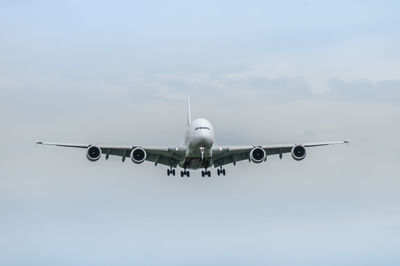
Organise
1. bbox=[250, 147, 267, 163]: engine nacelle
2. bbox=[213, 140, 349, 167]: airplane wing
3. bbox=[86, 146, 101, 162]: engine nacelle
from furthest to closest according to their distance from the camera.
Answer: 1. bbox=[250, 147, 267, 163]: engine nacelle
2. bbox=[213, 140, 349, 167]: airplane wing
3. bbox=[86, 146, 101, 162]: engine nacelle

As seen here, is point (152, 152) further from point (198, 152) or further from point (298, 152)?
point (298, 152)

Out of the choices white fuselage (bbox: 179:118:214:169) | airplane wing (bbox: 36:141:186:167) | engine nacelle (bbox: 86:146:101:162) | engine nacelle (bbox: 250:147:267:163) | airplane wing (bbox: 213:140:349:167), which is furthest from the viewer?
engine nacelle (bbox: 250:147:267:163)

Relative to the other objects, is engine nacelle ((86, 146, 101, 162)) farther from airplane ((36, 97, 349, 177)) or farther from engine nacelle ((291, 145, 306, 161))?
engine nacelle ((291, 145, 306, 161))

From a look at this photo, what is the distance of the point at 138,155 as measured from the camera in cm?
9919

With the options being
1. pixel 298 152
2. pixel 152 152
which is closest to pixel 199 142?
pixel 152 152

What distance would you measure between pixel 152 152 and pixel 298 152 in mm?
13907

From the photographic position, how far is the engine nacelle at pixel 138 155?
325 feet

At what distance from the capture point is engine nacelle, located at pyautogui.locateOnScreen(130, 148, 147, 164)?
99.1 meters

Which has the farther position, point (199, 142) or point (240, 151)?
point (240, 151)

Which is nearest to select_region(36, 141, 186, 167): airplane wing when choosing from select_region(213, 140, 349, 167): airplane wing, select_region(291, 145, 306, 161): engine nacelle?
select_region(213, 140, 349, 167): airplane wing

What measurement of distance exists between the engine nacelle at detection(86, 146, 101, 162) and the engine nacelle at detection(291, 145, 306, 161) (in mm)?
18515

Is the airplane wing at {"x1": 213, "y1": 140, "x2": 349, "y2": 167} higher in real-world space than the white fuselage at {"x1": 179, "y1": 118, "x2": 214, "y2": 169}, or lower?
higher

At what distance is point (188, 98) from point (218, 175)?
22.6 metres

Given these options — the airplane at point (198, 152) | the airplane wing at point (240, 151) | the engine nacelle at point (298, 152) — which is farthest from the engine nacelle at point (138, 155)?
the engine nacelle at point (298, 152)
